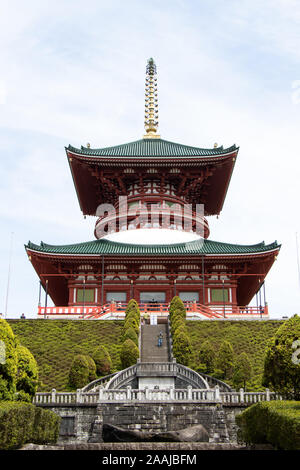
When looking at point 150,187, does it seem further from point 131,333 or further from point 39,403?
point 39,403

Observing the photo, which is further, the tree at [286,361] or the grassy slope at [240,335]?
the grassy slope at [240,335]

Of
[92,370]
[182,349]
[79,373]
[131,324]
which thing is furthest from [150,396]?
[131,324]

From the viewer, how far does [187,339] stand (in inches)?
1296

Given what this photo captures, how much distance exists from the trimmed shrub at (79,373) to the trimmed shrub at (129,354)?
9.14 feet

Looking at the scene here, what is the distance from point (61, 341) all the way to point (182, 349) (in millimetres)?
8192

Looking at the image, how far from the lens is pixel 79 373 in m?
28.7

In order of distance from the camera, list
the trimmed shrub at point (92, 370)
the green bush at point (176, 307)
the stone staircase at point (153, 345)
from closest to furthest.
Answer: the trimmed shrub at point (92, 370)
the stone staircase at point (153, 345)
the green bush at point (176, 307)

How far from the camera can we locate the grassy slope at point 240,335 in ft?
110

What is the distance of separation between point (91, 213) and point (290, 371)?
43151mm

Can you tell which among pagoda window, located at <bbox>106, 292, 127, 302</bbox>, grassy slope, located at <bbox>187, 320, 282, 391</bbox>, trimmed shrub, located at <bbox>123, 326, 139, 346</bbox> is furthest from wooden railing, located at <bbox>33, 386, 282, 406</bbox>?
pagoda window, located at <bbox>106, 292, 127, 302</bbox>

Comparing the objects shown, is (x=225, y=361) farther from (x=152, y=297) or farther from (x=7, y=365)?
(x=152, y=297)

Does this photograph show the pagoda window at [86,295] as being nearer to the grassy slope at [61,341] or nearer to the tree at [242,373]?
the grassy slope at [61,341]

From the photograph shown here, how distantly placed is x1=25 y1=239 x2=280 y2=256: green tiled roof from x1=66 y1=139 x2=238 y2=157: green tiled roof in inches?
303

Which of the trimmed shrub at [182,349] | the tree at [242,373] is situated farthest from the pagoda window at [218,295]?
the tree at [242,373]
